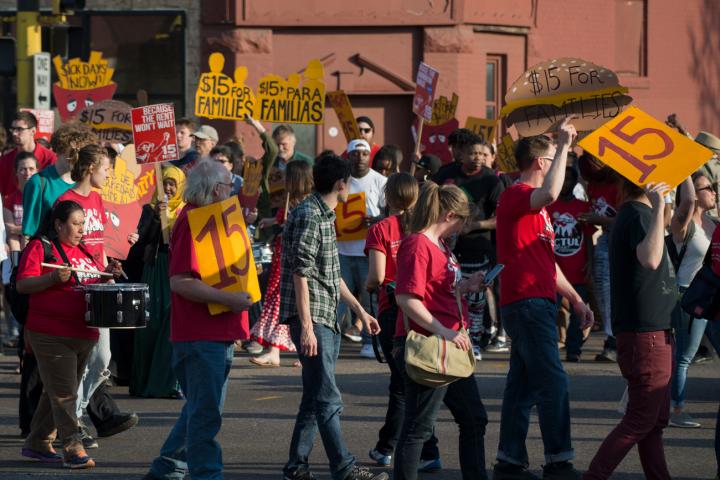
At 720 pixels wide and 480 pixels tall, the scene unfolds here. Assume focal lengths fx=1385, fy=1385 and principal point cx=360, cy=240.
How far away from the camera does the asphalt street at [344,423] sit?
26.3 feet

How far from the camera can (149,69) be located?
22172mm

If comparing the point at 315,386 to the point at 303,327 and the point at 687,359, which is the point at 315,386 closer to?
the point at 303,327

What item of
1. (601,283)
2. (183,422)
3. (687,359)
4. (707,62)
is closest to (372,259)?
(183,422)

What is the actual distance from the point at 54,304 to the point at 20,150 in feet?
16.5

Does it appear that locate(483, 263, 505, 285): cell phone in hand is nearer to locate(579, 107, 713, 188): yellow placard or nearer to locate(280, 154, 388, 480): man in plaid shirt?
locate(579, 107, 713, 188): yellow placard

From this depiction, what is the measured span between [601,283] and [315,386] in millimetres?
6214

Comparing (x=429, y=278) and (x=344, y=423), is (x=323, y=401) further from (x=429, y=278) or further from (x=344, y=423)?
(x=344, y=423)

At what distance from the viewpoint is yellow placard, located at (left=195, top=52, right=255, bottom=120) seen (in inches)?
566

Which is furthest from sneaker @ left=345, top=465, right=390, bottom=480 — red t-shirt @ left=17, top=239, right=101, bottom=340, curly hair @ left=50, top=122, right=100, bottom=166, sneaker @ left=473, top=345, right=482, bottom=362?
sneaker @ left=473, top=345, right=482, bottom=362

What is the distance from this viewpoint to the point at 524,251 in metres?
7.43

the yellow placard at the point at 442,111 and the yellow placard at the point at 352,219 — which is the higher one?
the yellow placard at the point at 442,111

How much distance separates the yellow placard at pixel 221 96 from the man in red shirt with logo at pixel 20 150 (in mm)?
1895

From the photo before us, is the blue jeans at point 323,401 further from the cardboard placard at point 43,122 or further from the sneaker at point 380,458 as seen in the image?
the cardboard placard at point 43,122

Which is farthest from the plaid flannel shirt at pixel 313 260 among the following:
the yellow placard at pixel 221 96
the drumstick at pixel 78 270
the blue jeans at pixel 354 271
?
the yellow placard at pixel 221 96
